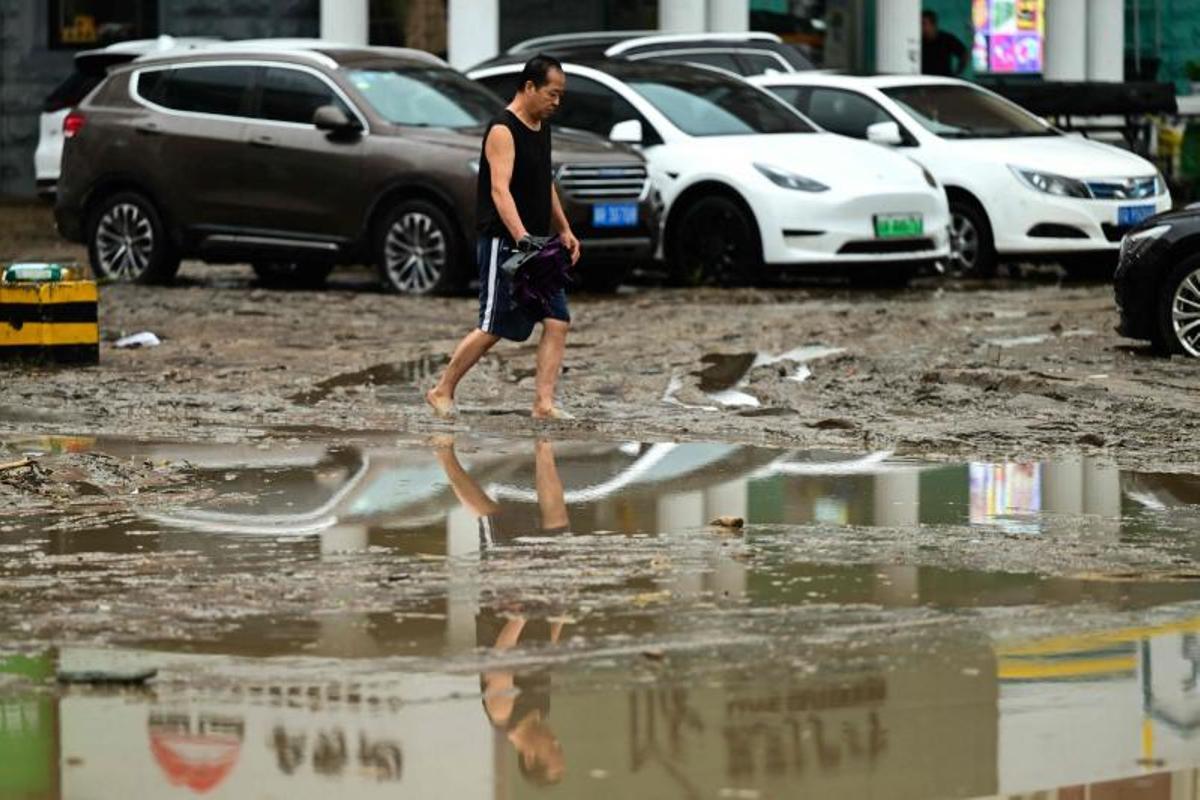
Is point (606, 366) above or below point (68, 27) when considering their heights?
below

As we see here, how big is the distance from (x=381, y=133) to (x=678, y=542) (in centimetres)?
1142

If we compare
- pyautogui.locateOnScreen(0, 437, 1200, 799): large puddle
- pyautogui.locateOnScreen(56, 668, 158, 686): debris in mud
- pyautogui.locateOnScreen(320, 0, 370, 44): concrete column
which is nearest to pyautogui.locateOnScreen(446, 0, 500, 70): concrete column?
pyautogui.locateOnScreen(320, 0, 370, 44): concrete column

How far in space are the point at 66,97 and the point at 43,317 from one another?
13010 mm

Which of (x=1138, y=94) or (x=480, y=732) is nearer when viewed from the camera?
(x=480, y=732)

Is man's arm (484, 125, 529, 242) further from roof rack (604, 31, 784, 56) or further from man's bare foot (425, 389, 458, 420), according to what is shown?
roof rack (604, 31, 784, 56)

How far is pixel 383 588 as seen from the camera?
8.27 metres

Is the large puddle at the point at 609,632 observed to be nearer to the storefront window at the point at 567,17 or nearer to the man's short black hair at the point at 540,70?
the man's short black hair at the point at 540,70

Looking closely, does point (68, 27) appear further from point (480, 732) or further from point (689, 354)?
point (480, 732)

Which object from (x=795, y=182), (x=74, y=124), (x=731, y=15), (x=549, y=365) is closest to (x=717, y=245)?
(x=795, y=182)

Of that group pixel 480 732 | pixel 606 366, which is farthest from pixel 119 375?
pixel 480 732

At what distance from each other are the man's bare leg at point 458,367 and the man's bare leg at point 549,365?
238mm

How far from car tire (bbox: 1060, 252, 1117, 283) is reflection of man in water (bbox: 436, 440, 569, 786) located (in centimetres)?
1173

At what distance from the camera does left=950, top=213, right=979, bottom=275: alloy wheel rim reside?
21.6m

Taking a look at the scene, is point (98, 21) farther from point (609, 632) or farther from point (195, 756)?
point (195, 756)
